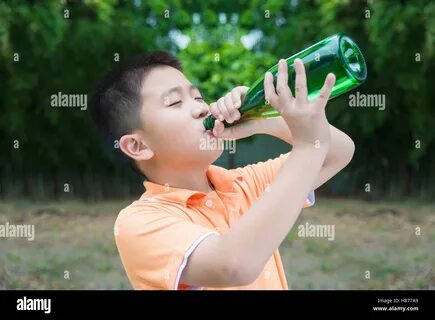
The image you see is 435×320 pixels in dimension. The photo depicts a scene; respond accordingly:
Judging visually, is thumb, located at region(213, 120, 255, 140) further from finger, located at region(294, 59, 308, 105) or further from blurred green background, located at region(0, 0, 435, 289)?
blurred green background, located at region(0, 0, 435, 289)

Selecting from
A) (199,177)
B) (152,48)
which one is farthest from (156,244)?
(152,48)

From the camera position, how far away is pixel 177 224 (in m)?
0.71

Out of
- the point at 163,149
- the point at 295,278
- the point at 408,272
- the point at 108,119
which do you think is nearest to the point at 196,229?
the point at 163,149

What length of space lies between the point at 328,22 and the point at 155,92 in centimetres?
261

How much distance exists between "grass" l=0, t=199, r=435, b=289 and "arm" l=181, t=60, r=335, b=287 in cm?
179

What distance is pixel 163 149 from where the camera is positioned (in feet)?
2.67

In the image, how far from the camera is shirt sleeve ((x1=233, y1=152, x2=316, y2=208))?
0.87 meters

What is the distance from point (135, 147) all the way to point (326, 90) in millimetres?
315

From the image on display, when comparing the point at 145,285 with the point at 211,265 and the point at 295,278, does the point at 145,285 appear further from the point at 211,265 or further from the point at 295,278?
the point at 295,278

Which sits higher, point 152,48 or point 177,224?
point 152,48

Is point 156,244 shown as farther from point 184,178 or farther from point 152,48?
point 152,48

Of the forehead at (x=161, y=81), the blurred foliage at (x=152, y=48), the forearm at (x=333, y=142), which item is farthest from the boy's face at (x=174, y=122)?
the blurred foliage at (x=152, y=48)

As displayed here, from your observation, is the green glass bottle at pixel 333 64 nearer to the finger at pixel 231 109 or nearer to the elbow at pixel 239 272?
the finger at pixel 231 109

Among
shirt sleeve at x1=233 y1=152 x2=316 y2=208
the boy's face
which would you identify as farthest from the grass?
the boy's face
